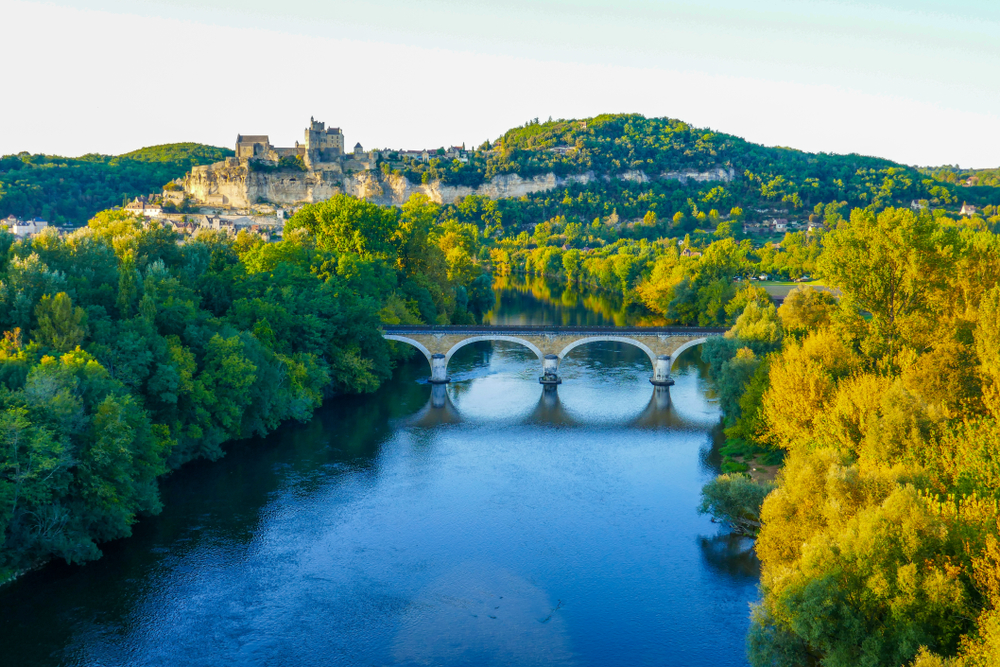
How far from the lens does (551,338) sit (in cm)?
3678

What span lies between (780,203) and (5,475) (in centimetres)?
10107

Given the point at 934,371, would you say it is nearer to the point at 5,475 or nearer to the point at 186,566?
the point at 186,566

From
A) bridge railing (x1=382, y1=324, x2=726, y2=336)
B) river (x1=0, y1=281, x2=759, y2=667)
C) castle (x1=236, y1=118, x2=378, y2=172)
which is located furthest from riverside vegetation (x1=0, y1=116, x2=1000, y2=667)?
castle (x1=236, y1=118, x2=378, y2=172)

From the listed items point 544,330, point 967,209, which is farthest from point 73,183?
point 967,209

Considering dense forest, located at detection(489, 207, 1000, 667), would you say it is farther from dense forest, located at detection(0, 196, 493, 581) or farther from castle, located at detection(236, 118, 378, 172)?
castle, located at detection(236, 118, 378, 172)

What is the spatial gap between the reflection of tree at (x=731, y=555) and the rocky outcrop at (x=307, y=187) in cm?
8319

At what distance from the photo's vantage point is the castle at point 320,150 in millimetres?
102062

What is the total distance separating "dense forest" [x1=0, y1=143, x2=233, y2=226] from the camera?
75875 mm

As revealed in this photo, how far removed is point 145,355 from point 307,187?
77619 mm

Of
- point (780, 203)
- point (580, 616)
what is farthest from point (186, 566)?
point (780, 203)

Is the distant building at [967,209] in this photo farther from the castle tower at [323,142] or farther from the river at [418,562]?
the river at [418,562]

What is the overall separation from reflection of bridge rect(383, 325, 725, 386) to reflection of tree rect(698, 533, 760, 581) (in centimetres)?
1595

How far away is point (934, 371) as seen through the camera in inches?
687

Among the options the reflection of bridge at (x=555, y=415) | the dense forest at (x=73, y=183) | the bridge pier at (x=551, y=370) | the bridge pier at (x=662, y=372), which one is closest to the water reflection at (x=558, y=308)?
the bridge pier at (x=551, y=370)
